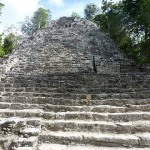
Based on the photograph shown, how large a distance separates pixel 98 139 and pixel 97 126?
17.1 inches

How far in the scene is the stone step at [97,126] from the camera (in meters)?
4.87

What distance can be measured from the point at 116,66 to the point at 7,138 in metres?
6.70

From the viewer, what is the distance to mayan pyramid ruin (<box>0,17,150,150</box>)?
4578 millimetres

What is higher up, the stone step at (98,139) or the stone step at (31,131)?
the stone step at (31,131)

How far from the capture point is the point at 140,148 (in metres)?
4.37

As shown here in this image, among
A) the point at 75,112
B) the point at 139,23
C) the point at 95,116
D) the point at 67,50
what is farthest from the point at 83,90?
the point at 139,23

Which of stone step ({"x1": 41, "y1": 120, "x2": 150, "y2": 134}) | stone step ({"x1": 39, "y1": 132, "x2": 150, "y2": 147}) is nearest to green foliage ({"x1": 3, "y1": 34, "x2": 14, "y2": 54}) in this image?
stone step ({"x1": 41, "y1": 120, "x2": 150, "y2": 134})

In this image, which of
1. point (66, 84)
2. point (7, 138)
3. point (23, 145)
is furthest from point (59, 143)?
point (66, 84)

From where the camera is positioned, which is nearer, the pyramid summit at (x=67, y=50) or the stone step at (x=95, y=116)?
the stone step at (x=95, y=116)

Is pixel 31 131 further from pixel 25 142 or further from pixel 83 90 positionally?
pixel 83 90

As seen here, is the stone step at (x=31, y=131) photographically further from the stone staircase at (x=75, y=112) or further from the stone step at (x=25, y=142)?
the stone step at (x=25, y=142)

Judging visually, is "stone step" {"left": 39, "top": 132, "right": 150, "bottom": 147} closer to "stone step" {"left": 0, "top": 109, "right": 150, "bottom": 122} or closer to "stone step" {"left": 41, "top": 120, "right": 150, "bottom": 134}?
"stone step" {"left": 41, "top": 120, "right": 150, "bottom": 134}

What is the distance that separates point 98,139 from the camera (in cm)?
456

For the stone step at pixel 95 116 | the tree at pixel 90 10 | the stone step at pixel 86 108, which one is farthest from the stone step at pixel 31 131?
the tree at pixel 90 10
